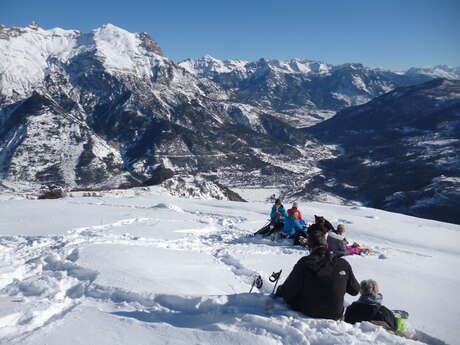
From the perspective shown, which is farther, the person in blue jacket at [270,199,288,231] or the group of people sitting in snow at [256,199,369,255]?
the person in blue jacket at [270,199,288,231]

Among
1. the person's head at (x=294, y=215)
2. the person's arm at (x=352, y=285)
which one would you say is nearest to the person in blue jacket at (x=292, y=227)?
the person's head at (x=294, y=215)

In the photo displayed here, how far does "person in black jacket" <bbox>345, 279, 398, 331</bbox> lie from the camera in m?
6.89

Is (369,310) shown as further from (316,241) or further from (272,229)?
(272,229)

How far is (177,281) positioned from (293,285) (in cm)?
405

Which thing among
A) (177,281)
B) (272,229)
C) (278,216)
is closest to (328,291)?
(177,281)

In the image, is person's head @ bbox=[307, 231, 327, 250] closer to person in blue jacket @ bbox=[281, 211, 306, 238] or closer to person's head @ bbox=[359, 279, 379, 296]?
person's head @ bbox=[359, 279, 379, 296]

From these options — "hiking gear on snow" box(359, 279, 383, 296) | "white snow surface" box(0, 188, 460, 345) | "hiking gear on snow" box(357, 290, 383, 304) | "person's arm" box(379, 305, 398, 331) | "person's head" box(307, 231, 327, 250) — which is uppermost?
"person's head" box(307, 231, 327, 250)

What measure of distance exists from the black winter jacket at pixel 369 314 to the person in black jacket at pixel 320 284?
1.71ft

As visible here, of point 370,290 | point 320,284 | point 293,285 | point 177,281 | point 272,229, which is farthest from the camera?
point 272,229

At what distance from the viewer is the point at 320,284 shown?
632 cm

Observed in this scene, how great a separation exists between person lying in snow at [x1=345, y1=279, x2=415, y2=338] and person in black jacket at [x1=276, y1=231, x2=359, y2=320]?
0.57 m

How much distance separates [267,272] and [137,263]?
431cm

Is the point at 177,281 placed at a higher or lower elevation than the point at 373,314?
lower

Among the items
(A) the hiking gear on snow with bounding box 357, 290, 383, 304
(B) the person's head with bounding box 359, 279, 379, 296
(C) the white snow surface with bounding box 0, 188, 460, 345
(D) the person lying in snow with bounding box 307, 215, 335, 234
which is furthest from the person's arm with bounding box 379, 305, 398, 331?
(D) the person lying in snow with bounding box 307, 215, 335, 234
